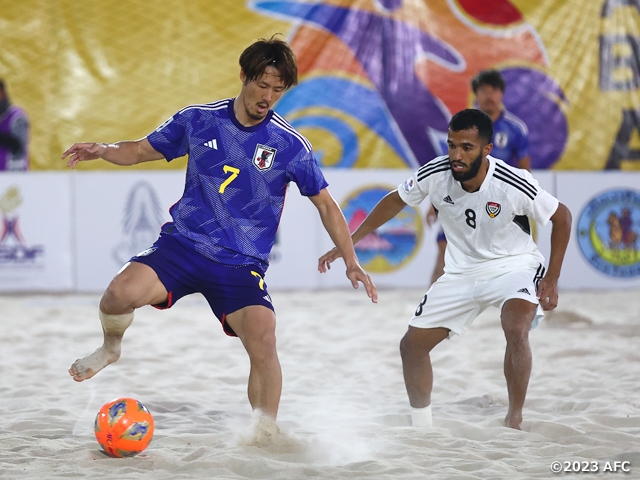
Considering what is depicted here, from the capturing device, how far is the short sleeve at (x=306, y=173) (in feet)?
13.3

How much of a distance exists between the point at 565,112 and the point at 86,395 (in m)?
8.39

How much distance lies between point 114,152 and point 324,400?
6.57 ft

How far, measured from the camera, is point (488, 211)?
438 centimetres

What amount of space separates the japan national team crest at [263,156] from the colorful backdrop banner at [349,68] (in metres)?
7.17

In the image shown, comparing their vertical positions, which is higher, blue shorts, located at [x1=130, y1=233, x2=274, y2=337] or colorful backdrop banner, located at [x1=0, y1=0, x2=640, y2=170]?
colorful backdrop banner, located at [x1=0, y1=0, x2=640, y2=170]

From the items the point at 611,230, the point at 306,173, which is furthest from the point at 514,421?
the point at 611,230

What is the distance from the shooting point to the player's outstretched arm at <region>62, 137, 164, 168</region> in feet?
13.5

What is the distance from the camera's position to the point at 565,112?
452 inches

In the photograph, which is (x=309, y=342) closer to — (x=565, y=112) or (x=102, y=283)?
(x=102, y=283)

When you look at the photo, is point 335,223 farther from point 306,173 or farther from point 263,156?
point 263,156

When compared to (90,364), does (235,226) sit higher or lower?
higher

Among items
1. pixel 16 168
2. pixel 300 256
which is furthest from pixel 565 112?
pixel 16 168

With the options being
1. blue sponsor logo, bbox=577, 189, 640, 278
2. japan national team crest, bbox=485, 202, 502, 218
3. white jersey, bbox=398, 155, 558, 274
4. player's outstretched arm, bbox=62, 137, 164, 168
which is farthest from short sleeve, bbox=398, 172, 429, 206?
blue sponsor logo, bbox=577, 189, 640, 278

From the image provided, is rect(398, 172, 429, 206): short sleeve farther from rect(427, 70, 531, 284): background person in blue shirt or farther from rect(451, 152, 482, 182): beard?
rect(427, 70, 531, 284): background person in blue shirt
